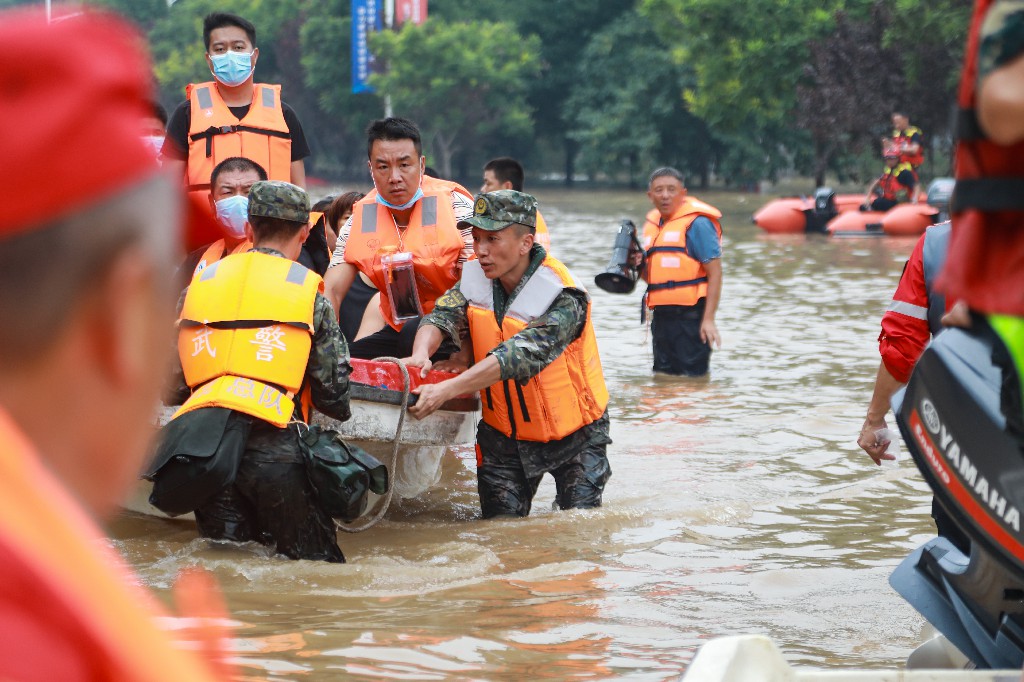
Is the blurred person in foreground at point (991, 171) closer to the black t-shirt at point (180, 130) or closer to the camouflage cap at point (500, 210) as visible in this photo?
the camouflage cap at point (500, 210)

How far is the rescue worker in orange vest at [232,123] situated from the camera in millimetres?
8078

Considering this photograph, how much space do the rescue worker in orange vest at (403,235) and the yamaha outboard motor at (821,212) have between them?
824 inches

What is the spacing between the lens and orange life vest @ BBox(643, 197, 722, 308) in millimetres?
12000

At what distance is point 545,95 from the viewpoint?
199 feet

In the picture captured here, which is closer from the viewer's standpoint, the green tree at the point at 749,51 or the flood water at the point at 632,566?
the flood water at the point at 632,566

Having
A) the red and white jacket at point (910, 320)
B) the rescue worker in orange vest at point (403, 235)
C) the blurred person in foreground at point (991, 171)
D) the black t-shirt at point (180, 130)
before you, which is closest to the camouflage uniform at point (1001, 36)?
the blurred person in foreground at point (991, 171)

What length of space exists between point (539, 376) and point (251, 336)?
4.87 feet

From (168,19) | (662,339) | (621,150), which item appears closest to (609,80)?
(621,150)

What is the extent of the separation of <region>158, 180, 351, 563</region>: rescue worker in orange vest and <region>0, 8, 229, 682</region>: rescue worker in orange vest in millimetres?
4858

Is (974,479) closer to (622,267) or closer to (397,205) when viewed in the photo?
(397,205)

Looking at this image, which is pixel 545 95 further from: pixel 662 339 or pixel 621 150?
pixel 662 339

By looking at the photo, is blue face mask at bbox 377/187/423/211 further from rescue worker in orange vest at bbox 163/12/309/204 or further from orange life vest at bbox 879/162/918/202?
orange life vest at bbox 879/162/918/202

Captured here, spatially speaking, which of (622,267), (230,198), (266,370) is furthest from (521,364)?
(622,267)

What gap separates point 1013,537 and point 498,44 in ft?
180
